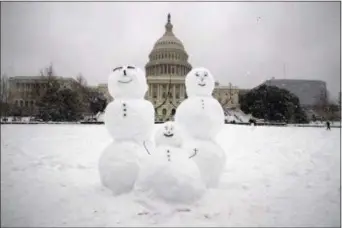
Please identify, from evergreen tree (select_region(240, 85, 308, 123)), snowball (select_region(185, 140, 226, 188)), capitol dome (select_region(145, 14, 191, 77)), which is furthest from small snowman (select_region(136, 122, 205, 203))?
capitol dome (select_region(145, 14, 191, 77))

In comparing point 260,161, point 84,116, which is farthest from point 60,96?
point 260,161

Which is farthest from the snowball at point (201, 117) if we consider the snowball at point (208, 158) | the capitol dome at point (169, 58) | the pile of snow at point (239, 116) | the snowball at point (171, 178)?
the capitol dome at point (169, 58)

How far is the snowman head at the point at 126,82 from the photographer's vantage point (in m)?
4.88

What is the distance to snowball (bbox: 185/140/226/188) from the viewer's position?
4.80 m

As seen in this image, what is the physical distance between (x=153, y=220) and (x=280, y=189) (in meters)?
2.48

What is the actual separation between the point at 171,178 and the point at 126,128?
113 centimetres

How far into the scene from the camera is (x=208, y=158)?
4.83 metres

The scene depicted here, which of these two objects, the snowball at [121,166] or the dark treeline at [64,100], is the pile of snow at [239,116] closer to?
the dark treeline at [64,100]

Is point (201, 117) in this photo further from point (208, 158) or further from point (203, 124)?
point (208, 158)

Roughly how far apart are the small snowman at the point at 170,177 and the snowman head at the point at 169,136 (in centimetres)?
10

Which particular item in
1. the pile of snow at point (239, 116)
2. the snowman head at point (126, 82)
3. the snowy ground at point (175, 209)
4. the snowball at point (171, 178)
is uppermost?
the snowman head at point (126, 82)

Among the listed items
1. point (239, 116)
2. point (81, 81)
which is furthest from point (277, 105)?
point (81, 81)

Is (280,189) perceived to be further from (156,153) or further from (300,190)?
(156,153)

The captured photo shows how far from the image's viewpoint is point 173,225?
3646 mm
